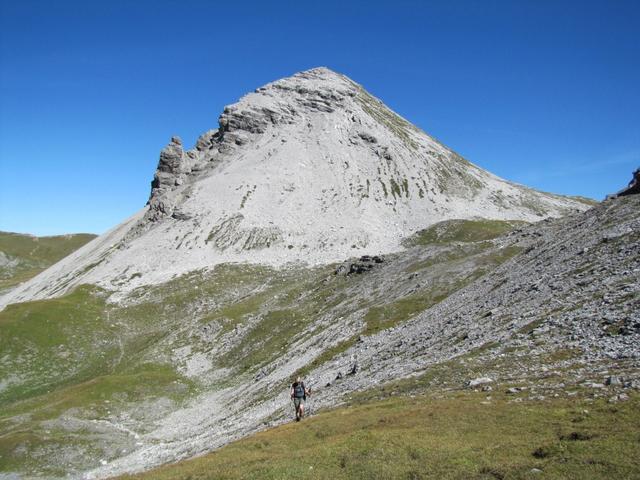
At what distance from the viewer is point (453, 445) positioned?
2097 cm

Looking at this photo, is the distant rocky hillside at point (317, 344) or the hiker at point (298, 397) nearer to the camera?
the distant rocky hillside at point (317, 344)

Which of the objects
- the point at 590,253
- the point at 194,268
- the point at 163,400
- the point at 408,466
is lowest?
the point at 163,400

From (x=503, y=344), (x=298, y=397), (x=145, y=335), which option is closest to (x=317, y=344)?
(x=298, y=397)

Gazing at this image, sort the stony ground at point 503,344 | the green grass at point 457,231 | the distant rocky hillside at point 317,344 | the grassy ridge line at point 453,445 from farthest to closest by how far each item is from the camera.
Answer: the green grass at point 457,231 → the distant rocky hillside at point 317,344 → the stony ground at point 503,344 → the grassy ridge line at point 453,445

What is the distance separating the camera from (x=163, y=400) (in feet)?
228

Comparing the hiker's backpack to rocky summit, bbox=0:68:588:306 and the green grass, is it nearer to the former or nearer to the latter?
rocky summit, bbox=0:68:588:306

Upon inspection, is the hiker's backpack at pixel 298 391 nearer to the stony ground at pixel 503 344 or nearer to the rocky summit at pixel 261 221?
the stony ground at pixel 503 344

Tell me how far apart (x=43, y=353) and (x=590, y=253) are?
9523 centimetres

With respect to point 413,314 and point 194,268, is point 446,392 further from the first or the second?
point 194,268

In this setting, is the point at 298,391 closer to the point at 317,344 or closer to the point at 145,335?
the point at 317,344

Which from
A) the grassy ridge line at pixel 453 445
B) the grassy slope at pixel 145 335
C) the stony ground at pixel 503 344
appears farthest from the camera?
the grassy slope at pixel 145 335

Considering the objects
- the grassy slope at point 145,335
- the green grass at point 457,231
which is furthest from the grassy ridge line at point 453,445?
the green grass at point 457,231

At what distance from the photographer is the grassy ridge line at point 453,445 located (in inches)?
693

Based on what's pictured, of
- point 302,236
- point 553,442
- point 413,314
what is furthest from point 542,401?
point 302,236
